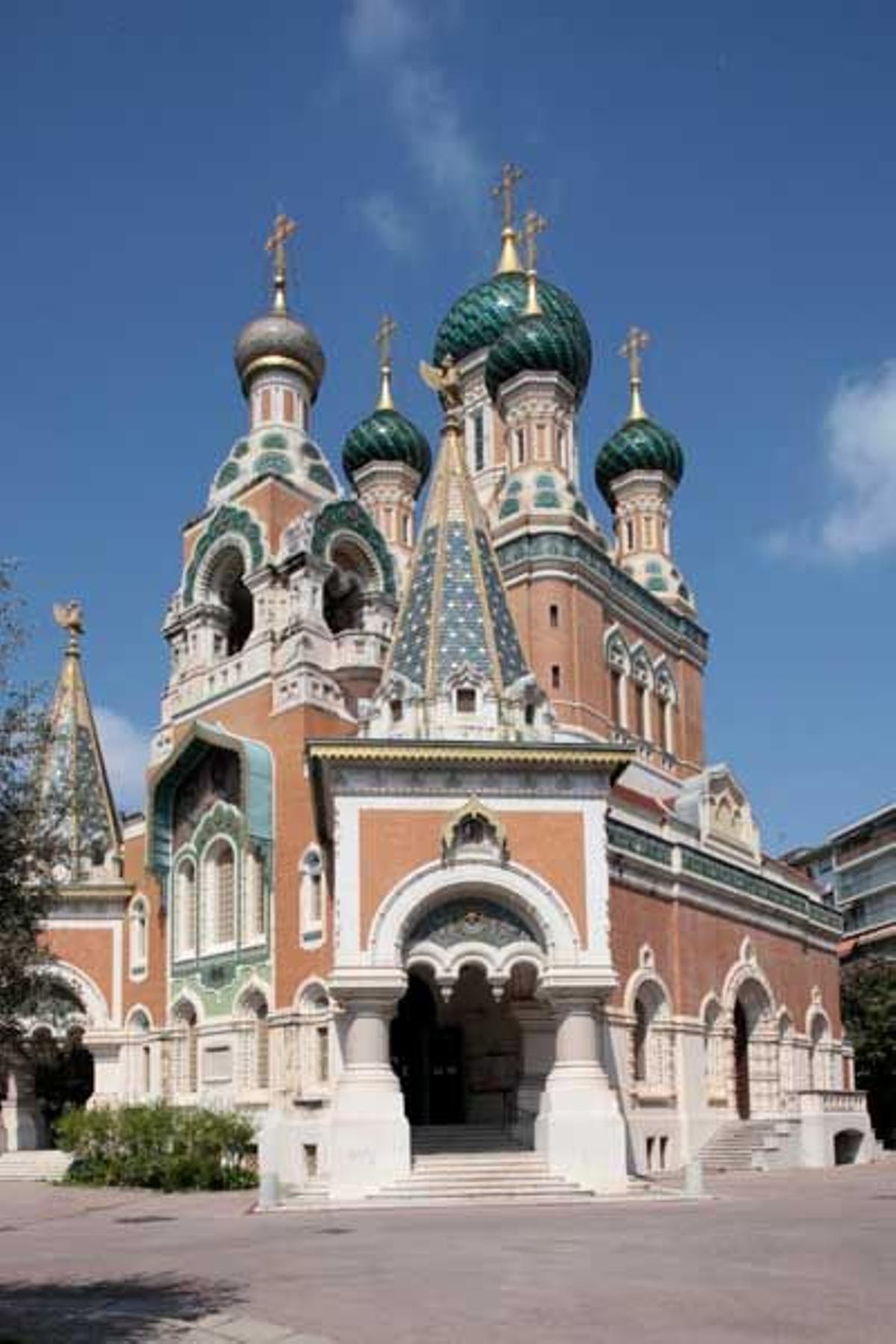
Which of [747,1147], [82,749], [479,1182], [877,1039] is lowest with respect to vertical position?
[747,1147]

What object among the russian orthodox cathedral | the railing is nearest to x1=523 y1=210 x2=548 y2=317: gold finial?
the russian orthodox cathedral

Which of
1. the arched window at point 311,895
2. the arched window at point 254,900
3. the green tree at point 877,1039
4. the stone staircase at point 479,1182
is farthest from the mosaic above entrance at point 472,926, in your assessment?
the green tree at point 877,1039

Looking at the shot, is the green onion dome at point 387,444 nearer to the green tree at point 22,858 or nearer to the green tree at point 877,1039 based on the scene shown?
the green tree at point 877,1039

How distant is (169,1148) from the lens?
794 inches

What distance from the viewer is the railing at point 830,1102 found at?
81.1 ft

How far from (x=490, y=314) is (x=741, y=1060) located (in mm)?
17150

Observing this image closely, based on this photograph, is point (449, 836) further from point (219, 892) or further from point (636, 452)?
point (636, 452)

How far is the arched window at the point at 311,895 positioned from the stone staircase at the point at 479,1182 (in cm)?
448

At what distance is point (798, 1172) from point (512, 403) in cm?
1555

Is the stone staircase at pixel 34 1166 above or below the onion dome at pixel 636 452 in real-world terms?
below

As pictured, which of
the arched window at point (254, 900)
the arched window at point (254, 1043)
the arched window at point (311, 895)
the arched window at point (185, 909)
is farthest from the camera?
the arched window at point (185, 909)

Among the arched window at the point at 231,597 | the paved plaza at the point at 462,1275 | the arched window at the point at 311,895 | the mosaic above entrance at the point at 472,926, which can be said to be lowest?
the paved plaza at the point at 462,1275

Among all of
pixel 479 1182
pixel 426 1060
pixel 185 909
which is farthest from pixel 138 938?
pixel 479 1182

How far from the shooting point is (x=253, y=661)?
25094mm
